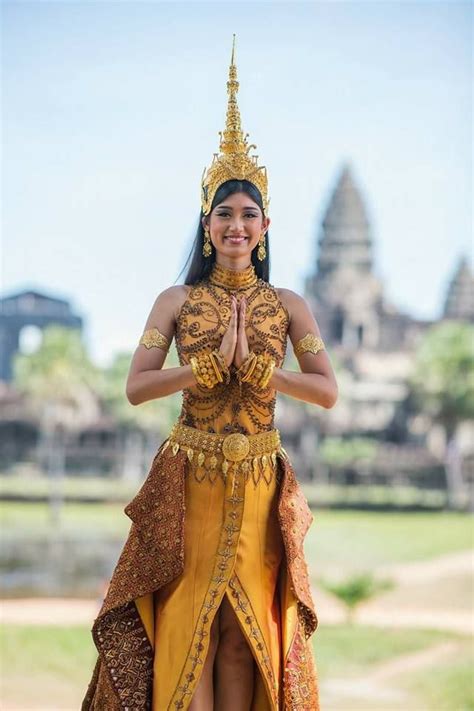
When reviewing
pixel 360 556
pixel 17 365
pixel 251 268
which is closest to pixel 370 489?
pixel 360 556

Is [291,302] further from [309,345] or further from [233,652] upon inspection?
[233,652]

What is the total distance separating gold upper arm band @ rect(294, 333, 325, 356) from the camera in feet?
10.7

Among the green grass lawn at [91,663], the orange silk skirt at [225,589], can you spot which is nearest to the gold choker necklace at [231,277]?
the orange silk skirt at [225,589]

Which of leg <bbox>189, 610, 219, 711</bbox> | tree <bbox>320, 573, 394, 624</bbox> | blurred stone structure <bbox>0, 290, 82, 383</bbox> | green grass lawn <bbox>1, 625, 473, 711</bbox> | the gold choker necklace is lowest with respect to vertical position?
green grass lawn <bbox>1, 625, 473, 711</bbox>

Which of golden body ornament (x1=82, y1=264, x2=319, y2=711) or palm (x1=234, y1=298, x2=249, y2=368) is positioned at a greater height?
palm (x1=234, y1=298, x2=249, y2=368)

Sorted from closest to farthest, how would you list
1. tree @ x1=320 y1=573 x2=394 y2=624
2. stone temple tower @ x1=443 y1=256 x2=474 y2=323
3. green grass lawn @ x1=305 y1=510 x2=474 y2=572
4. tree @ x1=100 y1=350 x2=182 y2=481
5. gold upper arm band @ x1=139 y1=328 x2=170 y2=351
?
gold upper arm band @ x1=139 y1=328 x2=170 y2=351, tree @ x1=320 y1=573 x2=394 y2=624, green grass lawn @ x1=305 y1=510 x2=474 y2=572, tree @ x1=100 y1=350 x2=182 y2=481, stone temple tower @ x1=443 y1=256 x2=474 y2=323

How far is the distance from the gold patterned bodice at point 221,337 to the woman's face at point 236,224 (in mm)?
97

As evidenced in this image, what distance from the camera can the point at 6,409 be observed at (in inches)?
1304

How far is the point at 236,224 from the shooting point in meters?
3.20

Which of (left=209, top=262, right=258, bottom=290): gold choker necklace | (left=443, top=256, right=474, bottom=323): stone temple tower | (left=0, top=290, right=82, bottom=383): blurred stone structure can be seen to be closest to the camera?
(left=209, top=262, right=258, bottom=290): gold choker necklace

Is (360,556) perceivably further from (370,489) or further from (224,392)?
(224,392)

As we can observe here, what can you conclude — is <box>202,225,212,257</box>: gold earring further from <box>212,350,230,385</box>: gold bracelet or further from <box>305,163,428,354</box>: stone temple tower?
<box>305,163,428,354</box>: stone temple tower

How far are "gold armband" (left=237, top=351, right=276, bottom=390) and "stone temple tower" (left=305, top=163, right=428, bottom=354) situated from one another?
1367 inches

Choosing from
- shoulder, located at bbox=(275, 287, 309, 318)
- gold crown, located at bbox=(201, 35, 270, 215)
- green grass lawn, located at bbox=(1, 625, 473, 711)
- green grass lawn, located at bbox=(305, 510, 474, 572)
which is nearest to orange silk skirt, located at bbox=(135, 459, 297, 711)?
shoulder, located at bbox=(275, 287, 309, 318)
